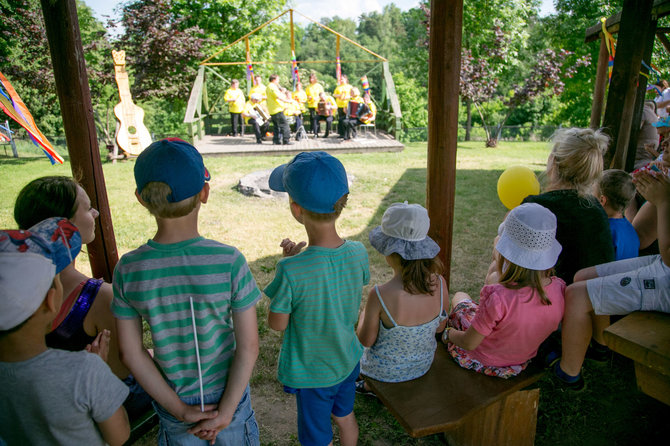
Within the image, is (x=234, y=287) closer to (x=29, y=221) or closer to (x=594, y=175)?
(x=29, y=221)

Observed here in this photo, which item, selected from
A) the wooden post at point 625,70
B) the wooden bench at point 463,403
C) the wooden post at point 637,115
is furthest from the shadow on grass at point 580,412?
the wooden post at point 637,115

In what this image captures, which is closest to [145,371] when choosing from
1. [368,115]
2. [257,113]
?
[257,113]

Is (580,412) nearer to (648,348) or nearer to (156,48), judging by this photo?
(648,348)

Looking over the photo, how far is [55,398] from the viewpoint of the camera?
1042mm

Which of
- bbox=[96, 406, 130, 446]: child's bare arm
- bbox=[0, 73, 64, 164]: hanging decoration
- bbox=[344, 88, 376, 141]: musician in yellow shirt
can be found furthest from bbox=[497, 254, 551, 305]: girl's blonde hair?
bbox=[344, 88, 376, 141]: musician in yellow shirt

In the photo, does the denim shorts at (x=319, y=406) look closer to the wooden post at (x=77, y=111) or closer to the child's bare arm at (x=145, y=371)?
the child's bare arm at (x=145, y=371)

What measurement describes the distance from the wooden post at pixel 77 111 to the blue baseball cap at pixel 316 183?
Answer: 58.6 inches

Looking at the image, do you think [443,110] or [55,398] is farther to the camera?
[443,110]

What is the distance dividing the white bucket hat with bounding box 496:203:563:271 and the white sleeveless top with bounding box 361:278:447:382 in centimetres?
37

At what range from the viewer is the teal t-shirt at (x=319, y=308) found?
1.52 m

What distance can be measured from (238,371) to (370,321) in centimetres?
64

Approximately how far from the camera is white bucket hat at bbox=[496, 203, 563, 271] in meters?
1.70

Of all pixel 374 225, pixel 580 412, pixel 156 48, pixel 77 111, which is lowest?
pixel 580 412

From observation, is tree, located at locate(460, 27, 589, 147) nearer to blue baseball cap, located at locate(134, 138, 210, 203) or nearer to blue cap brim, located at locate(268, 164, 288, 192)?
blue cap brim, located at locate(268, 164, 288, 192)
